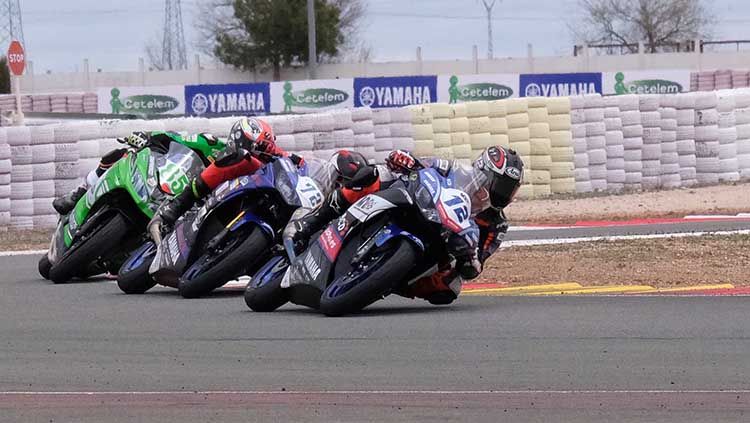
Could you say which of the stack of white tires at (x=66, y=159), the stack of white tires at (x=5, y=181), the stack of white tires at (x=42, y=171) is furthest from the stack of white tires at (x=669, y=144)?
the stack of white tires at (x=5, y=181)

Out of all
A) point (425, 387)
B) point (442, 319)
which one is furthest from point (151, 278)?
Answer: point (425, 387)

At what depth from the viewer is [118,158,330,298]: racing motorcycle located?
10.1 m

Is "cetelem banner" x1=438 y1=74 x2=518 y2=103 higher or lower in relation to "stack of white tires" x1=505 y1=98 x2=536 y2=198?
higher

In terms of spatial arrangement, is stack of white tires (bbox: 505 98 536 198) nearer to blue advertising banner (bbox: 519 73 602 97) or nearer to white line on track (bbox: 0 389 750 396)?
blue advertising banner (bbox: 519 73 602 97)

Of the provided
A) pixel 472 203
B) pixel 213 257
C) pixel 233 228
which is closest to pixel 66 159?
pixel 213 257

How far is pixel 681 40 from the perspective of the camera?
71.0m

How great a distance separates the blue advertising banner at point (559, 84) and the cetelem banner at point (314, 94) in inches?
182

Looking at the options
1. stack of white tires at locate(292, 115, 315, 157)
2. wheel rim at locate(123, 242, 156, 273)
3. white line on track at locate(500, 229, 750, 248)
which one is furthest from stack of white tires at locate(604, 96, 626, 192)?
wheel rim at locate(123, 242, 156, 273)

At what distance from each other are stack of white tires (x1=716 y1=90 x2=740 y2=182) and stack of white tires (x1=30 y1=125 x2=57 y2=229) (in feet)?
35.9

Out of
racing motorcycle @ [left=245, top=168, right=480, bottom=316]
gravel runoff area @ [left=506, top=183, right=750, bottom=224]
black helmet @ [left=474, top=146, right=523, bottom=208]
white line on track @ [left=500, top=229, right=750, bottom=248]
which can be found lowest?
gravel runoff area @ [left=506, top=183, right=750, bottom=224]

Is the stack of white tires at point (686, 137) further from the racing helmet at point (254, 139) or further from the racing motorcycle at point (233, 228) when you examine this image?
the racing helmet at point (254, 139)

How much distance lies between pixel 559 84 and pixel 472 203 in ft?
86.3

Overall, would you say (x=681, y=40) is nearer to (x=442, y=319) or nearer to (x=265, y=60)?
(x=265, y=60)

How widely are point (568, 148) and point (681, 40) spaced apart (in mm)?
Answer: 50756
